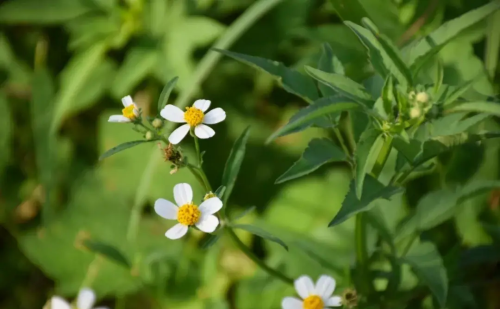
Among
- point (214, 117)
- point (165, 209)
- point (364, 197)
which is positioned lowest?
→ point (364, 197)

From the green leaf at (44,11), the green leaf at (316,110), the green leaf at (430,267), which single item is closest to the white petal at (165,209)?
the green leaf at (316,110)

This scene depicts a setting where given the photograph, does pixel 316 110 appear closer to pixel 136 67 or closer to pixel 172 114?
pixel 172 114

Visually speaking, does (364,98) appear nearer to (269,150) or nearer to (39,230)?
(269,150)

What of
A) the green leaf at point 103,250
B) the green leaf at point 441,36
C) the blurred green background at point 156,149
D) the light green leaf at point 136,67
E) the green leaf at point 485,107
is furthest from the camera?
the light green leaf at point 136,67

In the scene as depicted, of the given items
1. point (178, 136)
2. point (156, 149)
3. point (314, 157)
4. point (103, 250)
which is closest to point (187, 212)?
point (178, 136)

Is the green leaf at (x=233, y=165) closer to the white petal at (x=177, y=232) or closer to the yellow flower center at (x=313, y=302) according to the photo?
the white petal at (x=177, y=232)

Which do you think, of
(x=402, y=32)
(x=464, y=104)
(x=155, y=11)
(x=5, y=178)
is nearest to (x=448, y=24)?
(x=464, y=104)

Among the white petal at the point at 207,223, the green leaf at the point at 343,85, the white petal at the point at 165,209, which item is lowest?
the white petal at the point at 207,223
